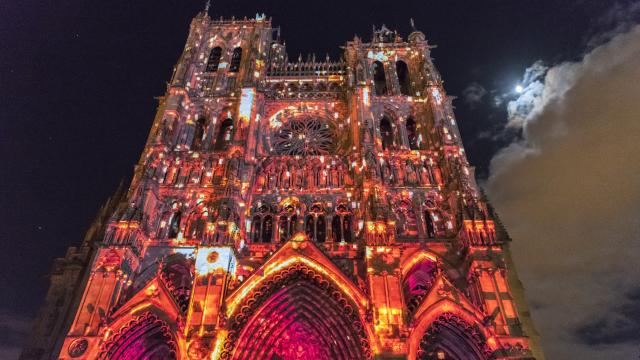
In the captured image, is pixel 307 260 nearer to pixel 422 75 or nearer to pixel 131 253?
pixel 131 253

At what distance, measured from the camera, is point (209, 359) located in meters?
14.7

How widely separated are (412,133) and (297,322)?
14.2m

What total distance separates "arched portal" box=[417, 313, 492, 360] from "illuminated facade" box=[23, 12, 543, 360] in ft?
0.25

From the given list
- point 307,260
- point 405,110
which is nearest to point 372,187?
point 307,260

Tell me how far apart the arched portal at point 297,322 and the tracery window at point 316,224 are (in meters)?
2.64

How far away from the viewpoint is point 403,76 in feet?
100.0

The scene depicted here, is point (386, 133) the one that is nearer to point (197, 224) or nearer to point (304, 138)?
point (304, 138)

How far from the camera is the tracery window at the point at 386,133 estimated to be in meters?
24.9

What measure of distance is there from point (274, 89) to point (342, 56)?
6230mm

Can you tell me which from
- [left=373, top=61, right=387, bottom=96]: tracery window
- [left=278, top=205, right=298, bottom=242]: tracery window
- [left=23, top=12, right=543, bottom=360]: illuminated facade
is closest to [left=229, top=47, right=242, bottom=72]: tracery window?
[left=23, top=12, right=543, bottom=360]: illuminated facade

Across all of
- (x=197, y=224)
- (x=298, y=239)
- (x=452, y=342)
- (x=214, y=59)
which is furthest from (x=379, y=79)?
(x=452, y=342)

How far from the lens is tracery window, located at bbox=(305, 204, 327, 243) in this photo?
19.9 meters

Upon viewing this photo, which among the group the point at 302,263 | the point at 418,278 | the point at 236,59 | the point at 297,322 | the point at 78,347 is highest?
the point at 236,59

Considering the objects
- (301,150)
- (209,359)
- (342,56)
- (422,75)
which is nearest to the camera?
(209,359)
